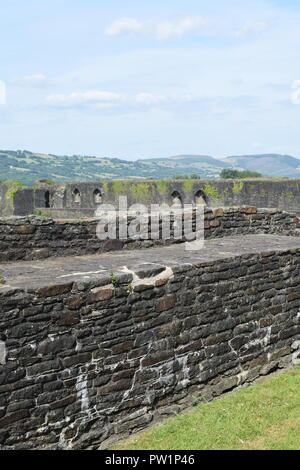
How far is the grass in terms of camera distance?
527 cm

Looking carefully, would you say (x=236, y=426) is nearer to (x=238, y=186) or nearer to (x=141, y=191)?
(x=238, y=186)

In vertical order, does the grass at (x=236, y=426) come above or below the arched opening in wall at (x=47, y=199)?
below

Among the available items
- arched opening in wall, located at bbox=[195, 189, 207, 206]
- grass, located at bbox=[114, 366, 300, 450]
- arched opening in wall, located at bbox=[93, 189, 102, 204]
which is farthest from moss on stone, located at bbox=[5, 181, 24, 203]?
grass, located at bbox=[114, 366, 300, 450]

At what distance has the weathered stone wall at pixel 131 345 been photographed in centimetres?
476

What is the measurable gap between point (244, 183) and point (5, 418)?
20422 mm

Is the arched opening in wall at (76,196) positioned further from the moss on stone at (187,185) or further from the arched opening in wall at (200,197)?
the arched opening in wall at (200,197)

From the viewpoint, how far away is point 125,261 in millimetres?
6461

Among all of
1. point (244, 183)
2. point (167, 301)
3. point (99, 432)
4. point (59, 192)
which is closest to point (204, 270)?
point (167, 301)

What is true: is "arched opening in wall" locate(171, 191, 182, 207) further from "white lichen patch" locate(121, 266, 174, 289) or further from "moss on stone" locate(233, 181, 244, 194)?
"white lichen patch" locate(121, 266, 174, 289)

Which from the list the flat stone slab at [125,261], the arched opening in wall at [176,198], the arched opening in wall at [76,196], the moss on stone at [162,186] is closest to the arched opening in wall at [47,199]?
the arched opening in wall at [76,196]

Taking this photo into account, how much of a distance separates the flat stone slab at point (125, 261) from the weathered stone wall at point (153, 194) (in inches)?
582

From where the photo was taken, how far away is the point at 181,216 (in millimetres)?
8305

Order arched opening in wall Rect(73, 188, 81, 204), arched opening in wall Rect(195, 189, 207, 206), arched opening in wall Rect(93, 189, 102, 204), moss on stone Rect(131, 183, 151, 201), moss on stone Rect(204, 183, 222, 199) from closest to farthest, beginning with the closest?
moss on stone Rect(204, 183, 222, 199) < arched opening in wall Rect(195, 189, 207, 206) < moss on stone Rect(131, 183, 151, 201) < arched opening in wall Rect(93, 189, 102, 204) < arched opening in wall Rect(73, 188, 81, 204)

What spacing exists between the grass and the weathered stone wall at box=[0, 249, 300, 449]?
195 mm
